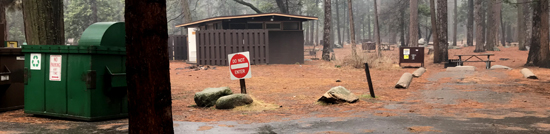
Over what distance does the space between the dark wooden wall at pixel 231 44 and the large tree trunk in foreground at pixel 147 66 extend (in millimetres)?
22269

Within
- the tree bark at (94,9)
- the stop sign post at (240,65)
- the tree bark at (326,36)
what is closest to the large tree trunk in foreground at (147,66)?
the stop sign post at (240,65)

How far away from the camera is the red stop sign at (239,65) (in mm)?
10305

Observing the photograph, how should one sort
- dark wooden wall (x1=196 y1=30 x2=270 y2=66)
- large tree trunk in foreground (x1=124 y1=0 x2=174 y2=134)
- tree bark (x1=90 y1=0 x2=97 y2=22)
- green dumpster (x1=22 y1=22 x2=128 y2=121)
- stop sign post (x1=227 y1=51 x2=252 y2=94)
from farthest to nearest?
tree bark (x1=90 y1=0 x2=97 y2=22) → dark wooden wall (x1=196 y1=30 x2=270 y2=66) → stop sign post (x1=227 y1=51 x2=252 y2=94) → green dumpster (x1=22 y1=22 x2=128 y2=121) → large tree trunk in foreground (x1=124 y1=0 x2=174 y2=134)

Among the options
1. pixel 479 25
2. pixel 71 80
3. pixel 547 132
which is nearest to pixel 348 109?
pixel 547 132

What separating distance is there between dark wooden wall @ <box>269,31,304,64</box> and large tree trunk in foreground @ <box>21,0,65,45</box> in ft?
59.5

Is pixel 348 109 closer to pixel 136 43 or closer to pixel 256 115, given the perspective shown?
pixel 256 115

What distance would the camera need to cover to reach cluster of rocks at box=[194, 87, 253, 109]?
9.54 m

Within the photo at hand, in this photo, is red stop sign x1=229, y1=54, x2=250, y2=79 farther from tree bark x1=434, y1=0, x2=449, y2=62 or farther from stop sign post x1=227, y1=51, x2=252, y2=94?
tree bark x1=434, y1=0, x2=449, y2=62

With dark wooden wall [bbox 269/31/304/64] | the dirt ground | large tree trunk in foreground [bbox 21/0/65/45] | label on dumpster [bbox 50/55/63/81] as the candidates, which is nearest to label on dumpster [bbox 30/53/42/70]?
label on dumpster [bbox 50/55/63/81]

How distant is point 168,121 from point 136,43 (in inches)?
23.4

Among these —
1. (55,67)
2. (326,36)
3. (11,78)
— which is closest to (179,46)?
(326,36)

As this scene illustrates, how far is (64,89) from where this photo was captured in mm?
7551

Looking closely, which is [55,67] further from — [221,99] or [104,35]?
[221,99]

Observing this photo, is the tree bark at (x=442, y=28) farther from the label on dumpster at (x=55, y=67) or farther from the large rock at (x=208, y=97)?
the label on dumpster at (x=55, y=67)
